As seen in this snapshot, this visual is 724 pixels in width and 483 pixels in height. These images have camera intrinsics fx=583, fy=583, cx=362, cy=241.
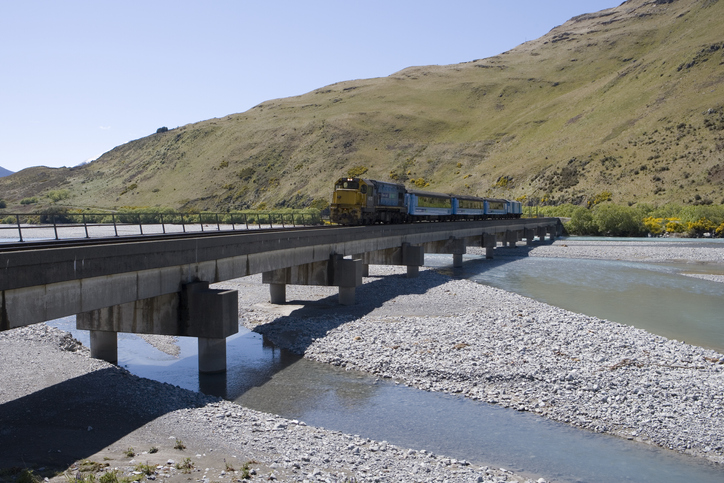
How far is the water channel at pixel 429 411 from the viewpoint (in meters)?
11.3

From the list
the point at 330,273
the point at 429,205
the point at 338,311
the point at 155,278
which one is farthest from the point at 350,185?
the point at 155,278

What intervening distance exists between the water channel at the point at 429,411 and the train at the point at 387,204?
1647 centimetres

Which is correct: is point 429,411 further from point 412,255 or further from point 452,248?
point 452,248

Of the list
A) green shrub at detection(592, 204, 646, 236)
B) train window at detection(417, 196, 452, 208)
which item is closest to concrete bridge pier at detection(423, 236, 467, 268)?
train window at detection(417, 196, 452, 208)

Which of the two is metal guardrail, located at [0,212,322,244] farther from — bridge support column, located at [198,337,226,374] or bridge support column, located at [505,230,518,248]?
bridge support column, located at [505,230,518,248]

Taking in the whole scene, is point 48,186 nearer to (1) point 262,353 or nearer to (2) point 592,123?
(2) point 592,123

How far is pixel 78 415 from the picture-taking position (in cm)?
1226

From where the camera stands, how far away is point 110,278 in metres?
13.7

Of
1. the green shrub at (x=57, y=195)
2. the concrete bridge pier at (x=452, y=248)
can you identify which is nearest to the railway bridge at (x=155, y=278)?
the concrete bridge pier at (x=452, y=248)

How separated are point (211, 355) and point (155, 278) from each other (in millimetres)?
3003

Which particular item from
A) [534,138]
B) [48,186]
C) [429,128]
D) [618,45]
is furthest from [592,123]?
[48,186]

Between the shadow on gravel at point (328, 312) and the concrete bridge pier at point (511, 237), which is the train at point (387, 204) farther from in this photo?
the concrete bridge pier at point (511, 237)

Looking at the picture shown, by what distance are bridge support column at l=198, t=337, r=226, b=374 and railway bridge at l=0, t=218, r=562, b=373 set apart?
0.10 ft

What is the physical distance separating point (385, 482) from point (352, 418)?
148 inches
